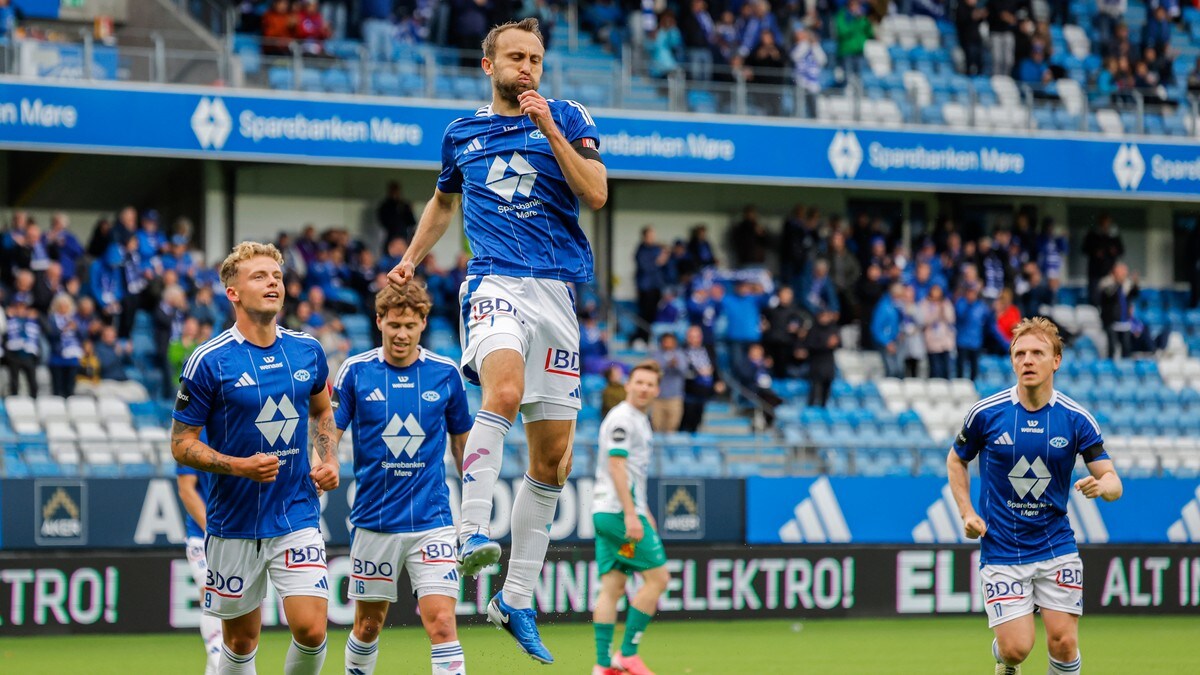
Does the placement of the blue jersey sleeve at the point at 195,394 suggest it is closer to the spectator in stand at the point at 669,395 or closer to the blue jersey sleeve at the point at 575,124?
the blue jersey sleeve at the point at 575,124

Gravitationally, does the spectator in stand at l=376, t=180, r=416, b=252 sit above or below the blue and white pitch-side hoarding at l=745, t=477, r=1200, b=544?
above

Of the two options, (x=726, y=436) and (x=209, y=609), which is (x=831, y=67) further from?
(x=209, y=609)

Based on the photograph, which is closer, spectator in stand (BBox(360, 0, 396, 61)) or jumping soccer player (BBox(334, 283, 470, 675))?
jumping soccer player (BBox(334, 283, 470, 675))

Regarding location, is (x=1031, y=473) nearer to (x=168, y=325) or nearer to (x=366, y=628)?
(x=366, y=628)

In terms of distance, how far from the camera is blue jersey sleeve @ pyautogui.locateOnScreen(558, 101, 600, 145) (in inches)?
291

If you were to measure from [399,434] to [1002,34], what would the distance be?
19906 mm

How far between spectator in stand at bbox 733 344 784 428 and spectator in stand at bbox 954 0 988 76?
762 centimetres

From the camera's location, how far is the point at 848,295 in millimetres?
24078

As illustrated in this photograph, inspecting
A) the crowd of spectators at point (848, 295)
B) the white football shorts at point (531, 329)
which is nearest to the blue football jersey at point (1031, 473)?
the white football shorts at point (531, 329)

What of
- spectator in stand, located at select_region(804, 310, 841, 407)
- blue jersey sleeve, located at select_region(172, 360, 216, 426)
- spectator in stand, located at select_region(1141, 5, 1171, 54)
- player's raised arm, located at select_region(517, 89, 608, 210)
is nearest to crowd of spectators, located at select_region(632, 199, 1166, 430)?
spectator in stand, located at select_region(804, 310, 841, 407)

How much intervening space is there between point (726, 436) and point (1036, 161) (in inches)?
323

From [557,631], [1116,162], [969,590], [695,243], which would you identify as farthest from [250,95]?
[1116,162]

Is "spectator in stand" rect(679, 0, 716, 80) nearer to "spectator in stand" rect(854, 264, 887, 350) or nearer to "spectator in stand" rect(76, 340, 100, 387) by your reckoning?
"spectator in stand" rect(854, 264, 887, 350)

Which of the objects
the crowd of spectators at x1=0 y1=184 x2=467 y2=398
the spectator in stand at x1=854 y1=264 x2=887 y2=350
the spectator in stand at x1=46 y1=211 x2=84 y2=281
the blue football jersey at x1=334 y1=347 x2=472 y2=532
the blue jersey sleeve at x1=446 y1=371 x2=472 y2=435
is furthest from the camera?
the spectator in stand at x1=854 y1=264 x2=887 y2=350
